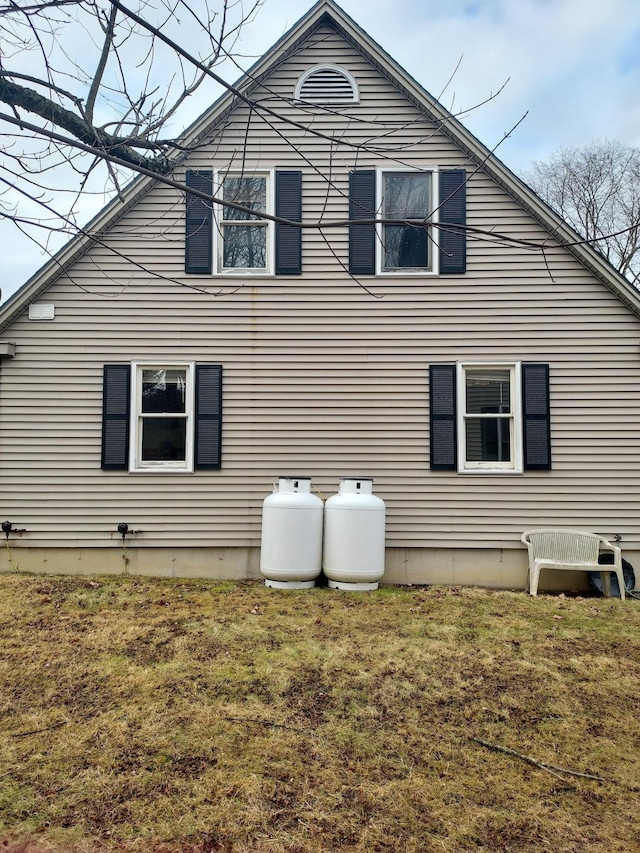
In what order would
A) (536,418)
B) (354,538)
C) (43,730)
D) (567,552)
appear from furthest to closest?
(536,418)
(567,552)
(354,538)
(43,730)

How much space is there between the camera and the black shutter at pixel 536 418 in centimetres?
759

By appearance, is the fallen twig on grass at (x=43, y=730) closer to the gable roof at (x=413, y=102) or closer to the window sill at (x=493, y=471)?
the window sill at (x=493, y=471)

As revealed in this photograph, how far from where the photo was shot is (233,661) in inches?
189

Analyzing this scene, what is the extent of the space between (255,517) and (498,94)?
554cm

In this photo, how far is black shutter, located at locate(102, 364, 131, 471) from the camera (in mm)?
7641

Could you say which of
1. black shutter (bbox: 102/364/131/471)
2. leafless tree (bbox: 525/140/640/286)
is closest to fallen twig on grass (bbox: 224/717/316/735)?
black shutter (bbox: 102/364/131/471)

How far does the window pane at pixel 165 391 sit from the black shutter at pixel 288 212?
1906 millimetres

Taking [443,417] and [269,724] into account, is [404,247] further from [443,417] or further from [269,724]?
[269,724]

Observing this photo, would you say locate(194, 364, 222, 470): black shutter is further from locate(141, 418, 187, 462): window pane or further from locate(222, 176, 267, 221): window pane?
locate(222, 176, 267, 221): window pane

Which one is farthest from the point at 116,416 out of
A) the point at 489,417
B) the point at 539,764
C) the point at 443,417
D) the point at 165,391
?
the point at 539,764

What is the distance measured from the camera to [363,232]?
7.72 meters

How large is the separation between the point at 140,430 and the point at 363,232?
3.85 m

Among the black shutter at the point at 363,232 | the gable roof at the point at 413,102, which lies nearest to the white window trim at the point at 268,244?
the gable roof at the point at 413,102

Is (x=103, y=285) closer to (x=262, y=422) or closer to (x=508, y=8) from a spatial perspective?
(x=262, y=422)
